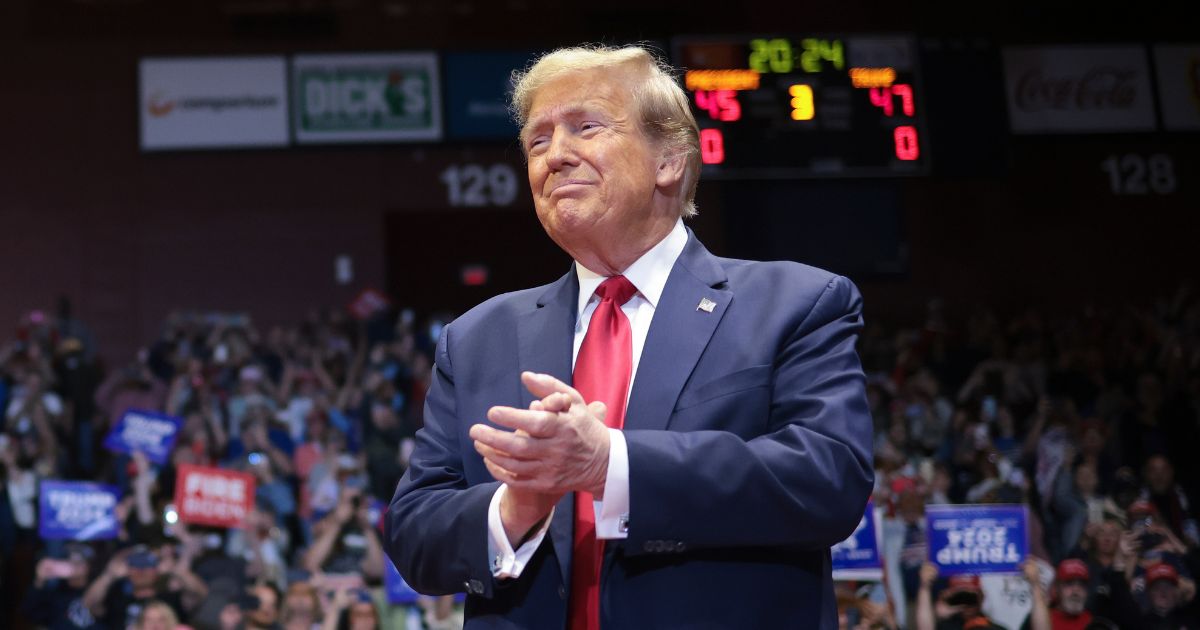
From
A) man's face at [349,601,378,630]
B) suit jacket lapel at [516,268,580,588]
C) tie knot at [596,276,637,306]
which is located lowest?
man's face at [349,601,378,630]

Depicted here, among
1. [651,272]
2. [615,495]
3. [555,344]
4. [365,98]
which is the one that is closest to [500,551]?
[615,495]

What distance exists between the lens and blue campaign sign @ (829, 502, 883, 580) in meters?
6.73

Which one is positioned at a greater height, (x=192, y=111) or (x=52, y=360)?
(x=192, y=111)

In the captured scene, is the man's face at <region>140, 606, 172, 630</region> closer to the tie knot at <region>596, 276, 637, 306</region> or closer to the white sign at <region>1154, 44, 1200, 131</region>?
the tie knot at <region>596, 276, 637, 306</region>

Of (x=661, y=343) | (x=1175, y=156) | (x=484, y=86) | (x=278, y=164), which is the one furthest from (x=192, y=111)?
(x=661, y=343)

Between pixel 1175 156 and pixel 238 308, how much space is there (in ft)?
31.8

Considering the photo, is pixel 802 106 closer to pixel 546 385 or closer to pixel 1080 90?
pixel 1080 90

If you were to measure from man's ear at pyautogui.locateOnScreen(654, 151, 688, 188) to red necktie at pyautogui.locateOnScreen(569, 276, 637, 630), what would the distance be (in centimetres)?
15

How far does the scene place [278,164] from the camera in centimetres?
1418

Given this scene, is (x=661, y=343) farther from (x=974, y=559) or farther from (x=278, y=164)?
(x=278, y=164)

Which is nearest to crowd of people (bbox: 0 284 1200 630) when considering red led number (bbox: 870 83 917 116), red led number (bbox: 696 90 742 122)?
red led number (bbox: 870 83 917 116)

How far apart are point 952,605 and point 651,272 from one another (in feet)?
18.9

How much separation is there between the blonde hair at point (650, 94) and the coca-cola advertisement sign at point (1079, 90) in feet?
35.3

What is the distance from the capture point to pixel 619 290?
1.82m
